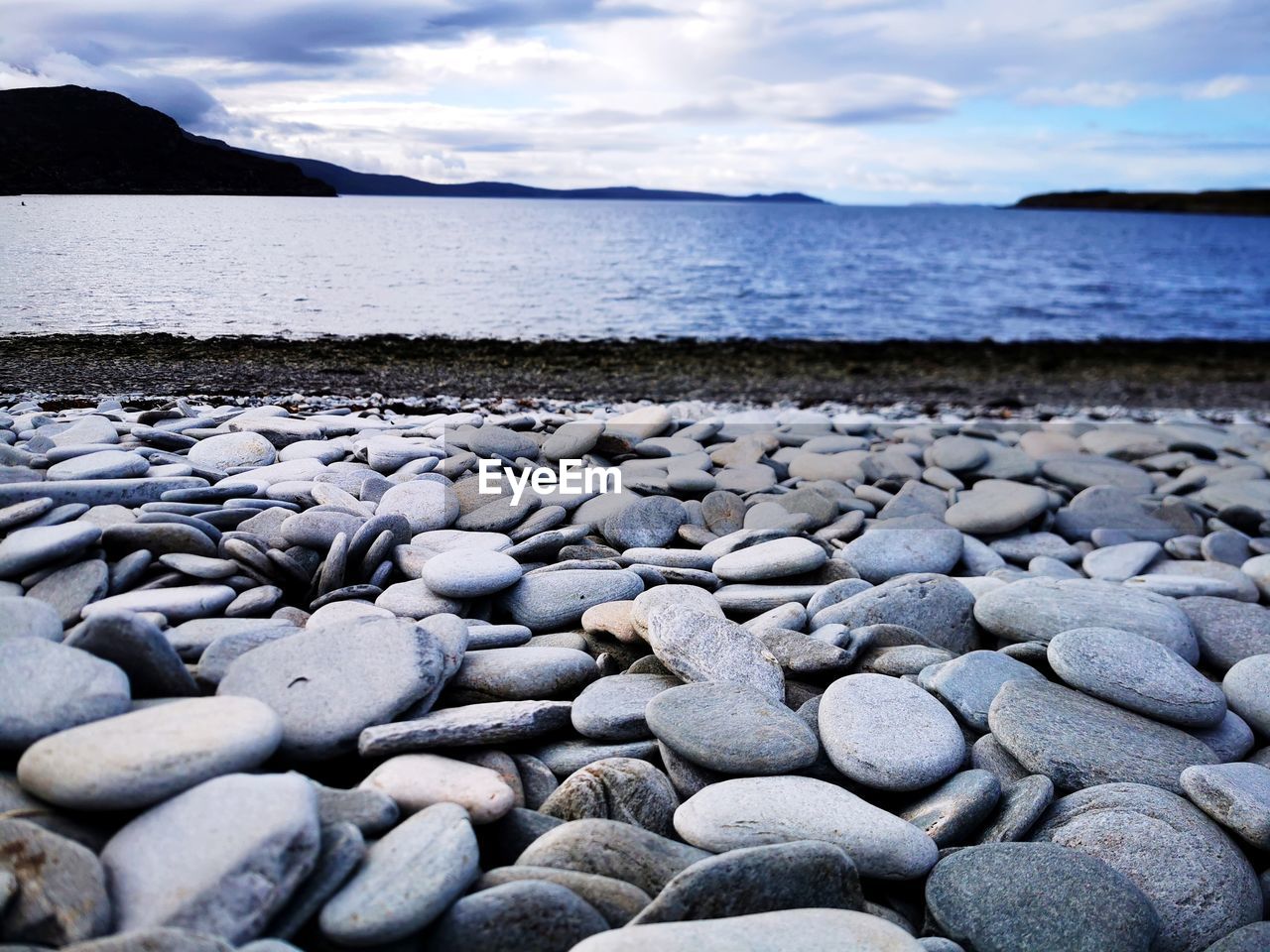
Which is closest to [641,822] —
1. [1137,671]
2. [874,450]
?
[1137,671]

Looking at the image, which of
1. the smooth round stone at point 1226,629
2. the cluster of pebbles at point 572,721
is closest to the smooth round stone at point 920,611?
the cluster of pebbles at point 572,721

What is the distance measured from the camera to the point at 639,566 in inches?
101

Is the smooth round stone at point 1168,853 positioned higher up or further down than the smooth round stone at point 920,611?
further down

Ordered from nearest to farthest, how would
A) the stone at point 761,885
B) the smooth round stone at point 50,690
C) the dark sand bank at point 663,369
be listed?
the stone at point 761,885 → the smooth round stone at point 50,690 → the dark sand bank at point 663,369

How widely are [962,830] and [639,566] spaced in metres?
1.12

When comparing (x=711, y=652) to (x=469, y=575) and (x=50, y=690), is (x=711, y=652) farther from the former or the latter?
(x=50, y=690)

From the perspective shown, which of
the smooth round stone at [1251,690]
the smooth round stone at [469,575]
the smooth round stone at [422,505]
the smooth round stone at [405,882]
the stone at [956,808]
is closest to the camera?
the smooth round stone at [405,882]

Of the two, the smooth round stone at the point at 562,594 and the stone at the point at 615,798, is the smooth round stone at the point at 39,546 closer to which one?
the smooth round stone at the point at 562,594

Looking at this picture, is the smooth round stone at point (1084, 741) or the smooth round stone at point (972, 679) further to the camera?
the smooth round stone at point (972, 679)

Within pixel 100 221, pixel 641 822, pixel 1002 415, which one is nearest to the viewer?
pixel 641 822

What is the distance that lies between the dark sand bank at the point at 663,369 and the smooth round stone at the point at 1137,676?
3.14 meters

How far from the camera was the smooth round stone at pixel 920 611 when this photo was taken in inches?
97.6

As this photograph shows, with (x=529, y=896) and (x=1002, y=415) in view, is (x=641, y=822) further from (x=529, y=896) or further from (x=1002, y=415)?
(x=1002, y=415)

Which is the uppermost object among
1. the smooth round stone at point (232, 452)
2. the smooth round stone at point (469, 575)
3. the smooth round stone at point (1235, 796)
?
the smooth round stone at point (232, 452)
